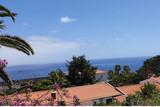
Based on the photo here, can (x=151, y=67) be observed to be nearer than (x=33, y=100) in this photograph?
No

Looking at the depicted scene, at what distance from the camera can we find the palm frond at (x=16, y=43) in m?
13.2

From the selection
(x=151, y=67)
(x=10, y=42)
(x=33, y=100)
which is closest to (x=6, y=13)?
(x=10, y=42)

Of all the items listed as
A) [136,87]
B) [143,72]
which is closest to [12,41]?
[136,87]

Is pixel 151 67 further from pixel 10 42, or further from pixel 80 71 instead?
pixel 10 42

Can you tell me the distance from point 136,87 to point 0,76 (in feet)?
143

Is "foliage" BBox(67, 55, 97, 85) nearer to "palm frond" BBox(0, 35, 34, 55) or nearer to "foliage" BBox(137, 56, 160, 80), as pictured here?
"foliage" BBox(137, 56, 160, 80)

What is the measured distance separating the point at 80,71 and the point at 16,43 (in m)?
52.6

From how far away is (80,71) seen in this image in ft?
216

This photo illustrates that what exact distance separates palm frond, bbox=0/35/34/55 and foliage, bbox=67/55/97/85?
5201cm

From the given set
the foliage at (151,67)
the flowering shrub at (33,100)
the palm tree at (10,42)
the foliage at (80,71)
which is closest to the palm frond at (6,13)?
the palm tree at (10,42)

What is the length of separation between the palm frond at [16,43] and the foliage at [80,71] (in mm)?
52012

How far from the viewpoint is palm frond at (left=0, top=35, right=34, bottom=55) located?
43.2 ft

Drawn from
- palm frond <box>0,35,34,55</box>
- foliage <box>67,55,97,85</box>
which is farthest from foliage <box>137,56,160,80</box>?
palm frond <box>0,35,34,55</box>

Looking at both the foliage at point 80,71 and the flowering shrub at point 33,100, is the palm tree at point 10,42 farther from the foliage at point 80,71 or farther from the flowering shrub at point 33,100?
the foliage at point 80,71
